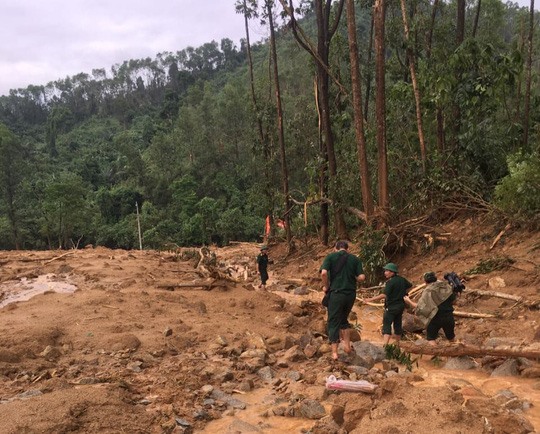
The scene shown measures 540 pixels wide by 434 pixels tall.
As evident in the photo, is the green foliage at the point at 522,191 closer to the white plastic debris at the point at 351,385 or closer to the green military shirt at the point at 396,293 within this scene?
the green military shirt at the point at 396,293

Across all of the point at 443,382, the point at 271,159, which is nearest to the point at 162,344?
the point at 443,382

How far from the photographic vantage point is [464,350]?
568 centimetres

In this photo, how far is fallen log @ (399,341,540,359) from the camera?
531 cm

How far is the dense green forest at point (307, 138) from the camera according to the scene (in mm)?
11758

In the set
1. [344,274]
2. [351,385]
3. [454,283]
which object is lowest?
[351,385]

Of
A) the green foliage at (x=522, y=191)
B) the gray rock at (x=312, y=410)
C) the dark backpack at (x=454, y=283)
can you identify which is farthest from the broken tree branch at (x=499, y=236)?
the gray rock at (x=312, y=410)

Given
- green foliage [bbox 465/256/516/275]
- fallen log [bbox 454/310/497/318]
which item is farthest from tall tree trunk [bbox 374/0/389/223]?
fallen log [bbox 454/310/497/318]

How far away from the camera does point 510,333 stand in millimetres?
6699

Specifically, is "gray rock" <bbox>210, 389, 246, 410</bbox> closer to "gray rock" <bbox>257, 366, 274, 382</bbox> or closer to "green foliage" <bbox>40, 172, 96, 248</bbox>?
"gray rock" <bbox>257, 366, 274, 382</bbox>

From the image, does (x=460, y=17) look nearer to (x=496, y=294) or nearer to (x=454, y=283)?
(x=496, y=294)

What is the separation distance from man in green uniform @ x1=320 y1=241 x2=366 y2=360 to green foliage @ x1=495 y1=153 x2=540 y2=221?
18.1ft

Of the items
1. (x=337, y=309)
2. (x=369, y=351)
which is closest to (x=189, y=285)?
(x=337, y=309)

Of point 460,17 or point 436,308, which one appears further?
point 460,17

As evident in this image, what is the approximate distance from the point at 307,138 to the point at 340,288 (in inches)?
852
